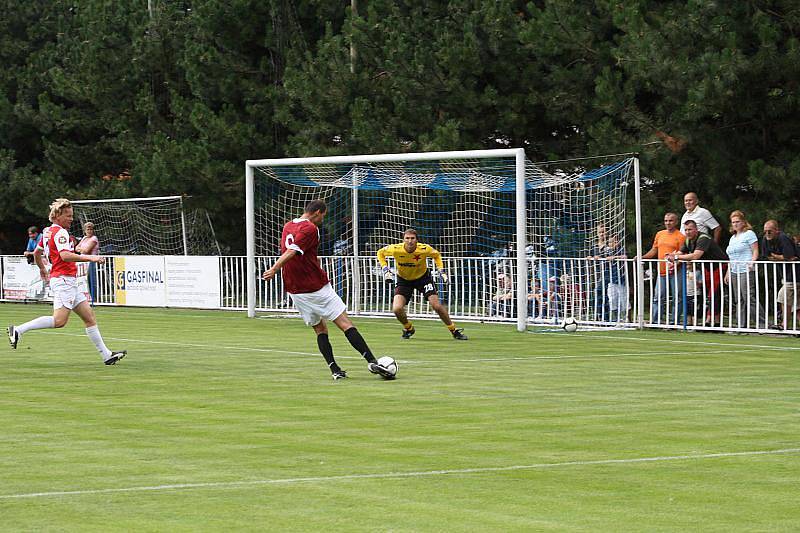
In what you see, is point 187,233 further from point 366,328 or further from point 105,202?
point 366,328

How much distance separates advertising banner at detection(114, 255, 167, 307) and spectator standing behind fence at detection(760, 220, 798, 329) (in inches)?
583

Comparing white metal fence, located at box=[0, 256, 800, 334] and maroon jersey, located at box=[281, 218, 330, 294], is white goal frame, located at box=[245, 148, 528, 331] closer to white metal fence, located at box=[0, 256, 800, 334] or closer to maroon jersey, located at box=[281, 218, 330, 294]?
white metal fence, located at box=[0, 256, 800, 334]

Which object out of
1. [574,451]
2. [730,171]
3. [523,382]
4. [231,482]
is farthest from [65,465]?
[730,171]

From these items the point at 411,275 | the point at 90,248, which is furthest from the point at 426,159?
the point at 90,248

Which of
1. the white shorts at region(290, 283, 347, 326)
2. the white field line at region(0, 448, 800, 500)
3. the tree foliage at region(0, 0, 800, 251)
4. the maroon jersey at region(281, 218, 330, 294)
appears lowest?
the white field line at region(0, 448, 800, 500)

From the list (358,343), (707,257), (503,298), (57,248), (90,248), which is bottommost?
(358,343)

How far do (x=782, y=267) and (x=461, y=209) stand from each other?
886 centimetres

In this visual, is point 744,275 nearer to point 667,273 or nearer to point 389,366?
point 667,273

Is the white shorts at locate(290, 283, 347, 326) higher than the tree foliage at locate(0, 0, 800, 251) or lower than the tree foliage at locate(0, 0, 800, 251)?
lower

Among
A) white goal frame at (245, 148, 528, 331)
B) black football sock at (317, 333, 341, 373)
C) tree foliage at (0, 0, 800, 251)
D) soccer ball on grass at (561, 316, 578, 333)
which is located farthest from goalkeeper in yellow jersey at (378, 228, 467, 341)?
tree foliage at (0, 0, 800, 251)

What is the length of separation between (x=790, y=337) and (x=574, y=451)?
12223 millimetres

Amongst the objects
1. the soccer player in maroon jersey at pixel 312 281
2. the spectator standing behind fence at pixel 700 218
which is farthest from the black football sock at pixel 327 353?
the spectator standing behind fence at pixel 700 218

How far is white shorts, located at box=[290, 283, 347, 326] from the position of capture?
15.5 m

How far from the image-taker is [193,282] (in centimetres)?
3183
